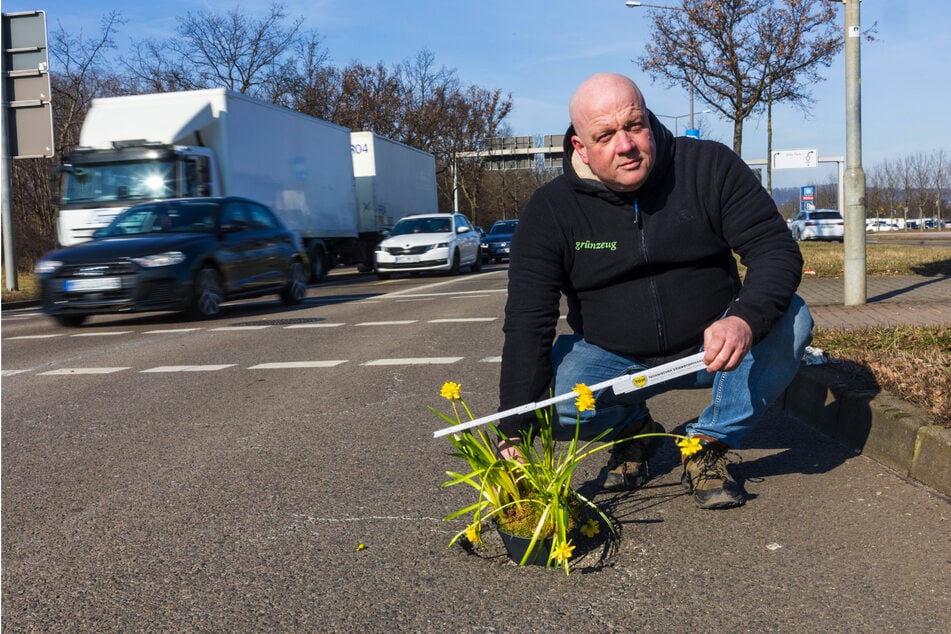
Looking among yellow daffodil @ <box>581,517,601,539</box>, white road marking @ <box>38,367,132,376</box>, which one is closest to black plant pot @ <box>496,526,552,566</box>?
yellow daffodil @ <box>581,517,601,539</box>

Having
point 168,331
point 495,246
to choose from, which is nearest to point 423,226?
point 495,246

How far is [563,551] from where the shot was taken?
2.98 m

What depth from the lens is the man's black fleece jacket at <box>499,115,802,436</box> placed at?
3.58m

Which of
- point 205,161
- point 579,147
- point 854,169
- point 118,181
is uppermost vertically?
point 205,161

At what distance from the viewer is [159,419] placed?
243 inches

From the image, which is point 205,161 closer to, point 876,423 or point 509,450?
point 876,423

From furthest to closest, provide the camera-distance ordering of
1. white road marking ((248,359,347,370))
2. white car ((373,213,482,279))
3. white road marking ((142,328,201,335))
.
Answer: white car ((373,213,482,279)) → white road marking ((142,328,201,335)) → white road marking ((248,359,347,370))

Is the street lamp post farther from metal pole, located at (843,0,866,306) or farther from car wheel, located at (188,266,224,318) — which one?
car wheel, located at (188,266,224,318)

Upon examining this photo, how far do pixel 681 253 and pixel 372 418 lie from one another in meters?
2.79

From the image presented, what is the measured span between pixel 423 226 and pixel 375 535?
893 inches

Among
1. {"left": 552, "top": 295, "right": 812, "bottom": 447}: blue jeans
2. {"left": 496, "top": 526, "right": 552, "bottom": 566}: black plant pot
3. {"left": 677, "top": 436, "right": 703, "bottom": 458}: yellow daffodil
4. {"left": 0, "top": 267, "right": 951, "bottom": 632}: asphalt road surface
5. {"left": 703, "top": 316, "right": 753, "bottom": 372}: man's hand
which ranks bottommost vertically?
{"left": 0, "top": 267, "right": 951, "bottom": 632}: asphalt road surface

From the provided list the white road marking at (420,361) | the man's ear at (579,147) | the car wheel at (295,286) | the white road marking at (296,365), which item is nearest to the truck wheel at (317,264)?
the car wheel at (295,286)

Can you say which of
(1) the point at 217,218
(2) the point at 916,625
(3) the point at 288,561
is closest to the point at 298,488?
(3) the point at 288,561

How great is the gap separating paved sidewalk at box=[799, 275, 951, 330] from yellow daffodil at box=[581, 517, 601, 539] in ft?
18.4
